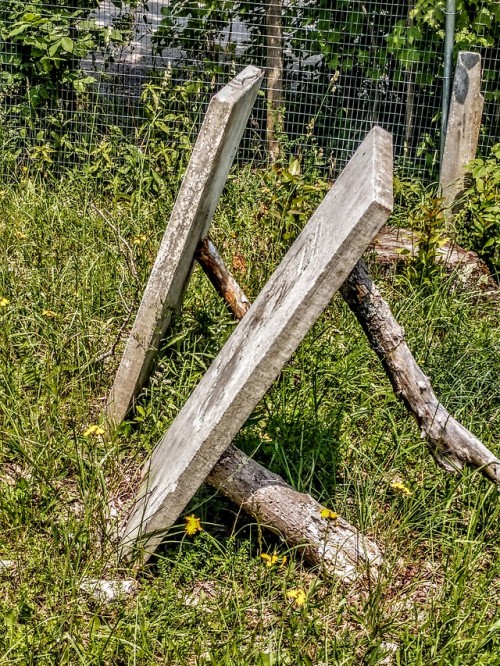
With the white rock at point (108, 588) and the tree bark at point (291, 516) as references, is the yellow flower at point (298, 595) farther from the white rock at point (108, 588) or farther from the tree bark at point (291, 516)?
the white rock at point (108, 588)

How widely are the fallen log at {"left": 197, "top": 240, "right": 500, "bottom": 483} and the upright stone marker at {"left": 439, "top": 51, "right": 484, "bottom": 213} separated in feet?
10.7

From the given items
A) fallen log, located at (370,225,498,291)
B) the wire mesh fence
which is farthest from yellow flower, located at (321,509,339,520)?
the wire mesh fence

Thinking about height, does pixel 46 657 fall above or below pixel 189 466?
below

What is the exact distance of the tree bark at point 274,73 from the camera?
6.50 meters

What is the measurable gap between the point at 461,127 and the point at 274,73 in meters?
1.53

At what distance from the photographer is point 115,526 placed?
9.89 feet

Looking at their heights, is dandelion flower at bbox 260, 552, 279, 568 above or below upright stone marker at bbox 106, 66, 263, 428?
below

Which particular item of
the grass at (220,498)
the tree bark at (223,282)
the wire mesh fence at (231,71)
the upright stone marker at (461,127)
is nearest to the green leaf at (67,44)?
the wire mesh fence at (231,71)

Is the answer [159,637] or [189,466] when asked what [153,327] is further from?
[159,637]

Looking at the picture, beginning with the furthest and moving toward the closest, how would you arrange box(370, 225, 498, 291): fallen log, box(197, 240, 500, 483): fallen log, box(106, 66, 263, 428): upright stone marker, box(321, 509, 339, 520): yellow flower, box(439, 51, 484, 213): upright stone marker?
box(439, 51, 484, 213): upright stone marker < box(370, 225, 498, 291): fallen log < box(106, 66, 263, 428): upright stone marker < box(197, 240, 500, 483): fallen log < box(321, 509, 339, 520): yellow flower

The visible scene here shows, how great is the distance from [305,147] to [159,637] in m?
4.64

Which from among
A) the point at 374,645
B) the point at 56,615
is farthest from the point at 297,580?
the point at 56,615

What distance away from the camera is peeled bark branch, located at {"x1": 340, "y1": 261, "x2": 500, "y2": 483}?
3.02 meters

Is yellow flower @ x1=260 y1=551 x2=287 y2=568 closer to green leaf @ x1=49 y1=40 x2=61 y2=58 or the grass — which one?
the grass
